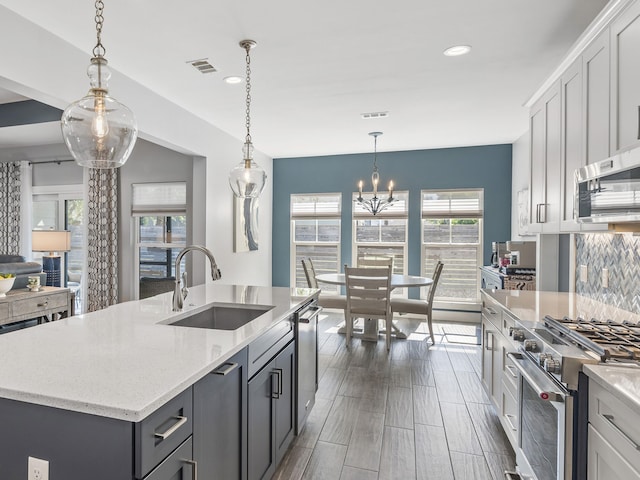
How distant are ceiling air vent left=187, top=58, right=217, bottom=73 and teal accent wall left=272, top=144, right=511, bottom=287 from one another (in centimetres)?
337

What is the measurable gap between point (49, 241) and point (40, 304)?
1.47m

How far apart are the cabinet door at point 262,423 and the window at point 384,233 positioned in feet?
13.6

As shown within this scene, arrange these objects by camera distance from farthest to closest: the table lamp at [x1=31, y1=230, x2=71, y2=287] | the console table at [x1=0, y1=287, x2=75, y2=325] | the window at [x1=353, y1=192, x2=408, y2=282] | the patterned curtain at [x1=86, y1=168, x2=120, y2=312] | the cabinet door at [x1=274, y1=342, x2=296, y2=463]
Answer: the window at [x1=353, y1=192, x2=408, y2=282] < the patterned curtain at [x1=86, y1=168, x2=120, y2=312] < the table lamp at [x1=31, y1=230, x2=71, y2=287] < the console table at [x1=0, y1=287, x2=75, y2=325] < the cabinet door at [x1=274, y1=342, x2=296, y2=463]

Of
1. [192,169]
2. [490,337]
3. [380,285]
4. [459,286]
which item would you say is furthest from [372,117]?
[459,286]

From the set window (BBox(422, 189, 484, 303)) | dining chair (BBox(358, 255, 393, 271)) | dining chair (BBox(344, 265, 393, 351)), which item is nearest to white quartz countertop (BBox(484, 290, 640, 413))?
dining chair (BBox(344, 265, 393, 351))

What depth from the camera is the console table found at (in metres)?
3.29

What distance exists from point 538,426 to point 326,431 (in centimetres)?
136

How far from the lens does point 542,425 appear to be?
1.58 m

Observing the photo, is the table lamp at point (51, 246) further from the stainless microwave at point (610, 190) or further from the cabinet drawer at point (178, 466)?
the stainless microwave at point (610, 190)

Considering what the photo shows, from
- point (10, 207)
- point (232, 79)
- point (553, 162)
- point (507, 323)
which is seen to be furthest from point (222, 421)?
point (10, 207)

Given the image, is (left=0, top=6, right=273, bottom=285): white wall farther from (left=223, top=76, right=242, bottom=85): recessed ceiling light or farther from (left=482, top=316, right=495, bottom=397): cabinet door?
(left=482, top=316, right=495, bottom=397): cabinet door

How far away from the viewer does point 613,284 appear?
7.51 feet

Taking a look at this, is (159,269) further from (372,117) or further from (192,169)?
(372,117)

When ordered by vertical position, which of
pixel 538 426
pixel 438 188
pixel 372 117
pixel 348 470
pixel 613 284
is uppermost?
pixel 372 117
